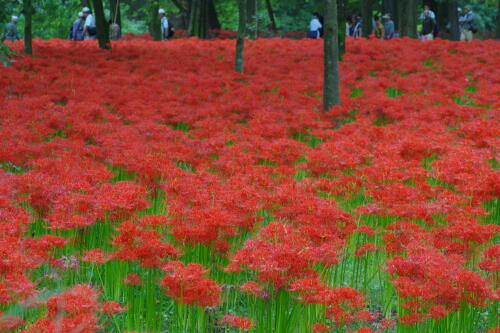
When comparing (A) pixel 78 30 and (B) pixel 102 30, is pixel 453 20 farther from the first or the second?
(A) pixel 78 30

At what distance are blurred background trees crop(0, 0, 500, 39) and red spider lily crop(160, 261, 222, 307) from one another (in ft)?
24.2

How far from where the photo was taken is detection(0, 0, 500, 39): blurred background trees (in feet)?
74.0

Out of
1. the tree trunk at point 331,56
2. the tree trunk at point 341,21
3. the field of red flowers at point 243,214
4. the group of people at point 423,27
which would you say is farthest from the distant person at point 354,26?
the tree trunk at point 331,56

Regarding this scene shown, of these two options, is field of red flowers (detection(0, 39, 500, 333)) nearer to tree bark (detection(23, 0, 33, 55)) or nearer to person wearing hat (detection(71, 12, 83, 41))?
tree bark (detection(23, 0, 33, 55))

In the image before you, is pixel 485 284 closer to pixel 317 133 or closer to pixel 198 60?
pixel 317 133

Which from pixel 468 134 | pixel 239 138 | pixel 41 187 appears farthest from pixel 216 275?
pixel 468 134

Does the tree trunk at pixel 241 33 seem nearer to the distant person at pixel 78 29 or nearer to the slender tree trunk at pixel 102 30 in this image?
the slender tree trunk at pixel 102 30

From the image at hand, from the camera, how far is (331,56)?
11.8 meters

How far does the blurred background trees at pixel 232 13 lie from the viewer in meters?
22.6

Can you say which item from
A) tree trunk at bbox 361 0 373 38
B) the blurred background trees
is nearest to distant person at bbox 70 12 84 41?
the blurred background trees

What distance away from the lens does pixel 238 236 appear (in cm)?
559

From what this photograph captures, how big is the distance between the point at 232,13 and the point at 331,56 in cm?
3207

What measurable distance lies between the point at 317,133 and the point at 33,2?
1118cm

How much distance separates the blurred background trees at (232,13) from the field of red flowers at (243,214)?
360 cm
